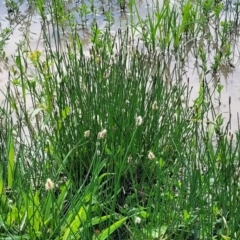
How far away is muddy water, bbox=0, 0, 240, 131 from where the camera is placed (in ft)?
12.4

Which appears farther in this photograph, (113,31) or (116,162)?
(113,31)

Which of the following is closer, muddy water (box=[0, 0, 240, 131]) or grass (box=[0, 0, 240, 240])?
grass (box=[0, 0, 240, 240])

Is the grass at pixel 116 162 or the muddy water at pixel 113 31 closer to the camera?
the grass at pixel 116 162

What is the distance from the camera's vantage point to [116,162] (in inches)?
96.9

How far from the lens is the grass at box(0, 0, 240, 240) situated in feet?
7.18

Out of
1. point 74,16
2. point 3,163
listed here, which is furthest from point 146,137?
point 74,16

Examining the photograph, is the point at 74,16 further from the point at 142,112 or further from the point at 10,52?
the point at 142,112

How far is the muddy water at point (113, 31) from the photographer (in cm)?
377

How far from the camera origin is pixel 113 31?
475cm

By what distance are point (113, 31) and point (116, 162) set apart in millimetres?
2477

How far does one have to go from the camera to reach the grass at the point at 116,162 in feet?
7.18

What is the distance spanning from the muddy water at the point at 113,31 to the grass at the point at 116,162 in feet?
0.62

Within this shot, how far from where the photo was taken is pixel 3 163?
2.58 m

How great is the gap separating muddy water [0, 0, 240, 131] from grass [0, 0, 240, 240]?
187 millimetres
